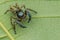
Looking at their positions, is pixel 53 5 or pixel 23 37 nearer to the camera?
pixel 23 37

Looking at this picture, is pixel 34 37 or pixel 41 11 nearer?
pixel 34 37

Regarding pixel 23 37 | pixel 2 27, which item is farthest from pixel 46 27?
pixel 2 27

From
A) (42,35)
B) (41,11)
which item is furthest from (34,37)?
(41,11)

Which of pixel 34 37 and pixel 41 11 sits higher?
pixel 41 11

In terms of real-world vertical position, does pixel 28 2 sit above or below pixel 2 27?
above

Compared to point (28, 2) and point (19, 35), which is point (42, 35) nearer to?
point (19, 35)

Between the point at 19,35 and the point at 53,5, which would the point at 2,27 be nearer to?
the point at 19,35
